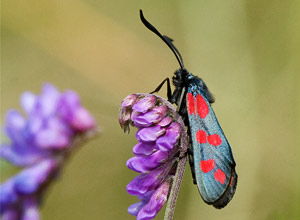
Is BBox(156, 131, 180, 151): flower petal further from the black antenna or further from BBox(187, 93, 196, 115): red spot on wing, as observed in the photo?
the black antenna

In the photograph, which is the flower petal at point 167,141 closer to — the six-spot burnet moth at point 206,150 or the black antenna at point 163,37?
the six-spot burnet moth at point 206,150

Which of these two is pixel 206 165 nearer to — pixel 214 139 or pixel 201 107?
pixel 214 139

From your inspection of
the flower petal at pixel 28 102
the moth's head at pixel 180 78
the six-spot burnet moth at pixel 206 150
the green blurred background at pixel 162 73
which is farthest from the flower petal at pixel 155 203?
the green blurred background at pixel 162 73

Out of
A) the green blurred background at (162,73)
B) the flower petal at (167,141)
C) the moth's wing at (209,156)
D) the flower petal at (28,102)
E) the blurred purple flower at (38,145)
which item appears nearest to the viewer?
the blurred purple flower at (38,145)

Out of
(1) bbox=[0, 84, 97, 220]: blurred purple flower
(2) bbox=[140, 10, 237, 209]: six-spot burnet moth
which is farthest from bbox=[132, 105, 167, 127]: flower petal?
(1) bbox=[0, 84, 97, 220]: blurred purple flower

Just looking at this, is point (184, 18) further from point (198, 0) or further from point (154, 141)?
point (154, 141)

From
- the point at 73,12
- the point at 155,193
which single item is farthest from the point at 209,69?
the point at 155,193
